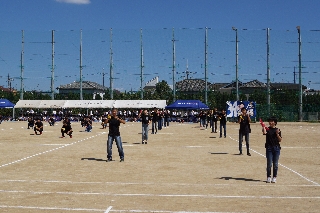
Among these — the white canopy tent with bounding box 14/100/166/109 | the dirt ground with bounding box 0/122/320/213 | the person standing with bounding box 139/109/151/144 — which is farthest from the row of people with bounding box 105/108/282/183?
the white canopy tent with bounding box 14/100/166/109

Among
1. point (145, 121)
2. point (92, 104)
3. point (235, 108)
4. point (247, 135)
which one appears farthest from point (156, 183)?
point (92, 104)

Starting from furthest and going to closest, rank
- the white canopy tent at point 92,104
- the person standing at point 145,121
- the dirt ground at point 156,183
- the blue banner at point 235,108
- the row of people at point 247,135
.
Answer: the white canopy tent at point 92,104, the blue banner at point 235,108, the person standing at point 145,121, the row of people at point 247,135, the dirt ground at point 156,183

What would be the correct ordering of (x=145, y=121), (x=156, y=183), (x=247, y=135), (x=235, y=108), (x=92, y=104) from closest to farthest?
(x=156, y=183), (x=247, y=135), (x=145, y=121), (x=235, y=108), (x=92, y=104)

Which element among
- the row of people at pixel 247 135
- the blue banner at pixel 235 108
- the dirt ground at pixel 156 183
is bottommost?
the dirt ground at pixel 156 183

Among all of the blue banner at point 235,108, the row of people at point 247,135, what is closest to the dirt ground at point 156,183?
the row of people at point 247,135

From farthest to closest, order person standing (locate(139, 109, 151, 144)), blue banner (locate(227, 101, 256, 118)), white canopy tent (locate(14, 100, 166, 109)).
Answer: white canopy tent (locate(14, 100, 166, 109))
blue banner (locate(227, 101, 256, 118))
person standing (locate(139, 109, 151, 144))

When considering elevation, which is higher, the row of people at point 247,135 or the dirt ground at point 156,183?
the row of people at point 247,135

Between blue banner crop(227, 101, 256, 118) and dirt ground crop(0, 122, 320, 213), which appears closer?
dirt ground crop(0, 122, 320, 213)

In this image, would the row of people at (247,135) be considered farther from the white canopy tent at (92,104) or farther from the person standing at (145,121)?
the white canopy tent at (92,104)

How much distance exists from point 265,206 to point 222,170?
496 centimetres

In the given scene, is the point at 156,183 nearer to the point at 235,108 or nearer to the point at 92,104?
the point at 235,108


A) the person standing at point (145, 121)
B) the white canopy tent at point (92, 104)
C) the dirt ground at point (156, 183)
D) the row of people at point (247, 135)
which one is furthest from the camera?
the white canopy tent at point (92, 104)

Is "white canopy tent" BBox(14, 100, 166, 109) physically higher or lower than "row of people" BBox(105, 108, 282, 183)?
higher

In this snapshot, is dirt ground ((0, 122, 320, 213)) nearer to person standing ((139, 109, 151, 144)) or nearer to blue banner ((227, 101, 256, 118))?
person standing ((139, 109, 151, 144))
